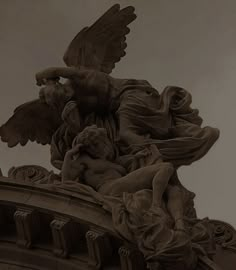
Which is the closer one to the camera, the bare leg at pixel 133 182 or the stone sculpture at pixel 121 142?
the stone sculpture at pixel 121 142

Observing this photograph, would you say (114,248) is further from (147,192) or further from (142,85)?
(142,85)

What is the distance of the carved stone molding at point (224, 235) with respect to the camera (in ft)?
48.9

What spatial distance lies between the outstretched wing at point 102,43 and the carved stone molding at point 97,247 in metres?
4.80

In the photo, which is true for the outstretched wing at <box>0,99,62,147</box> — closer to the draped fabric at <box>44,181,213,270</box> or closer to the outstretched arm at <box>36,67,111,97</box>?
the outstretched arm at <box>36,67,111,97</box>

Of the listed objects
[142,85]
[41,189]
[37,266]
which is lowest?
[37,266]

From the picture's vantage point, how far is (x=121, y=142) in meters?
15.9

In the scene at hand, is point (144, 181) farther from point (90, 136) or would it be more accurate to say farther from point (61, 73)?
point (61, 73)

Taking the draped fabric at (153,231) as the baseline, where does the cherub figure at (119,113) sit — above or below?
above

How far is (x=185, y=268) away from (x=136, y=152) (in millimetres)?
2940

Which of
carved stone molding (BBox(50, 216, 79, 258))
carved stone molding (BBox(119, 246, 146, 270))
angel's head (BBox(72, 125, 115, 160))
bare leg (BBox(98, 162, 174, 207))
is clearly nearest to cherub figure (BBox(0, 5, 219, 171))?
angel's head (BBox(72, 125, 115, 160))

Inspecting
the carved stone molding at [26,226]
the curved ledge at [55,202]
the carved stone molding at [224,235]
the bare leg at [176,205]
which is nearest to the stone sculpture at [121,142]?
the bare leg at [176,205]

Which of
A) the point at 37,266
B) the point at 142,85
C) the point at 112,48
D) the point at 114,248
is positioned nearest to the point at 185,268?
the point at 114,248

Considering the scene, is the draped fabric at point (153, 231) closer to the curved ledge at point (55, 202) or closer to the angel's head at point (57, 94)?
the curved ledge at point (55, 202)

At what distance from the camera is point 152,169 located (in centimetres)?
1454
